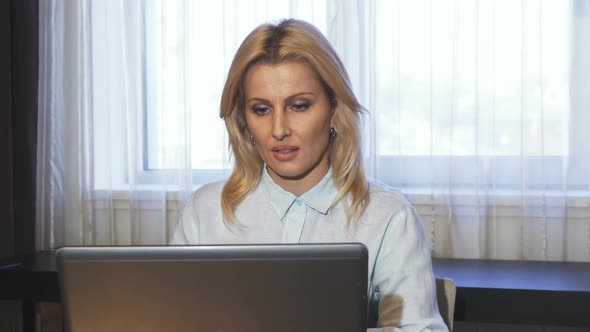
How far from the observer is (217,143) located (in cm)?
240

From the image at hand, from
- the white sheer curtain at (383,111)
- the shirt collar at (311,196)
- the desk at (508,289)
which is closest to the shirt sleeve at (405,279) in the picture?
the shirt collar at (311,196)

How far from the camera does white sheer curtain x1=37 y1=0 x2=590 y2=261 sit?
83.3 inches

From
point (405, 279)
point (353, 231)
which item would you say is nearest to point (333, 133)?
point (353, 231)

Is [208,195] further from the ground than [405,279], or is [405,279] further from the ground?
[208,195]

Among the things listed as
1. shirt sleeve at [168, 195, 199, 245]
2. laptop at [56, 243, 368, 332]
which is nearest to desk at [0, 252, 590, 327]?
shirt sleeve at [168, 195, 199, 245]

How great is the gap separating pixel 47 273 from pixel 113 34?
0.91m

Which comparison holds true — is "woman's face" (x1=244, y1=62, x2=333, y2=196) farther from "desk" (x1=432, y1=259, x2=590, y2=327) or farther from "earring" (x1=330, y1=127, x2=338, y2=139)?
"desk" (x1=432, y1=259, x2=590, y2=327)

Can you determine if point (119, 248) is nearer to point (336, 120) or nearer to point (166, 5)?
point (336, 120)

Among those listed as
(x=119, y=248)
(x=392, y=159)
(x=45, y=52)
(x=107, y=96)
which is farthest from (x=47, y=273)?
(x=119, y=248)

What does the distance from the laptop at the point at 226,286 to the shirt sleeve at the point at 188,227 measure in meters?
0.71

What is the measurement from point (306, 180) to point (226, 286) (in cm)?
70

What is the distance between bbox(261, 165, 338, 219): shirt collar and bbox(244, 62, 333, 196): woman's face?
6 centimetres

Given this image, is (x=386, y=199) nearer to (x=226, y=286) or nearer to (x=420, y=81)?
(x=226, y=286)

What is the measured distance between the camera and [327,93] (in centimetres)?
137
